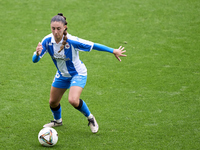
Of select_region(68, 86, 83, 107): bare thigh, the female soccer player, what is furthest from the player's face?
select_region(68, 86, 83, 107): bare thigh

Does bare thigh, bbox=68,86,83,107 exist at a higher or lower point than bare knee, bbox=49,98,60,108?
higher

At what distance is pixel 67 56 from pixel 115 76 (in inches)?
119

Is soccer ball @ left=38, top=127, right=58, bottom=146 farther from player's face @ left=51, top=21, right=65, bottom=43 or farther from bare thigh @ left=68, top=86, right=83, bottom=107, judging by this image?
player's face @ left=51, top=21, right=65, bottom=43

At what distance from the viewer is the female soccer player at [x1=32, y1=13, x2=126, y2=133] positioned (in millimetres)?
5295

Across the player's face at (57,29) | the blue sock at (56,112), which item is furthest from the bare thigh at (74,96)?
the player's face at (57,29)

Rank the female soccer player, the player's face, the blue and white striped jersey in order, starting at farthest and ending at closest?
1. the blue and white striped jersey
2. the female soccer player
3. the player's face

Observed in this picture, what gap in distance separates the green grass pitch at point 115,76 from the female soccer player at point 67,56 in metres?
0.68

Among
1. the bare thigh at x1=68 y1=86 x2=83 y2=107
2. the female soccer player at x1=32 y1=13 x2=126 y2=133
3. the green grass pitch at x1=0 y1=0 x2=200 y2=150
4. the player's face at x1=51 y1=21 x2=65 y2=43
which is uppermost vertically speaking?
the player's face at x1=51 y1=21 x2=65 y2=43

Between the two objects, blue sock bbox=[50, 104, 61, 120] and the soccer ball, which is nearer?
the soccer ball

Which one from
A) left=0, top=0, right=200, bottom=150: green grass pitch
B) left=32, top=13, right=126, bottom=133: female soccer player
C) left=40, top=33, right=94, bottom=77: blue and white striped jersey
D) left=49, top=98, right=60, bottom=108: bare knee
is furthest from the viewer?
left=49, top=98, right=60, bottom=108: bare knee

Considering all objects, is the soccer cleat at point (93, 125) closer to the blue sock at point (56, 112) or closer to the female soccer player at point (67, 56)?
the female soccer player at point (67, 56)

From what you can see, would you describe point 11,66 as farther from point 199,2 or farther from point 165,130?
point 199,2

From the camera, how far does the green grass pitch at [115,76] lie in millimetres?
5730

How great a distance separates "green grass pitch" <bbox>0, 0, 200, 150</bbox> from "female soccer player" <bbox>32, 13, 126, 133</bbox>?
2.22 ft
